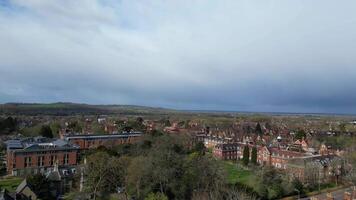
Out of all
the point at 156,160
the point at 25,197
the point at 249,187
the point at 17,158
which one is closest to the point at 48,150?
the point at 17,158

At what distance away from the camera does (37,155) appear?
57.0m

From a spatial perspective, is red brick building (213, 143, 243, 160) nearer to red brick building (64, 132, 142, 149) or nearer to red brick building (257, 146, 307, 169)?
red brick building (257, 146, 307, 169)

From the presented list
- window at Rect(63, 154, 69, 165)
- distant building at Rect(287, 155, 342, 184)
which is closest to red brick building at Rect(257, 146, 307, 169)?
distant building at Rect(287, 155, 342, 184)

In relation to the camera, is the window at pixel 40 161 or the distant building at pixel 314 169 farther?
the window at pixel 40 161

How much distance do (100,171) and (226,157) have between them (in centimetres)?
4070

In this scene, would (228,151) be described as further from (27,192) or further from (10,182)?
(27,192)

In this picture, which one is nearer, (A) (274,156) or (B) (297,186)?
(B) (297,186)

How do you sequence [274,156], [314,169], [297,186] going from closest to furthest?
1. [297,186]
2. [314,169]
3. [274,156]

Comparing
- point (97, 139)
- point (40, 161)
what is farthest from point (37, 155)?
point (97, 139)

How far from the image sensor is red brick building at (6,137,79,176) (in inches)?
2108

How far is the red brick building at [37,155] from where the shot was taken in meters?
53.5

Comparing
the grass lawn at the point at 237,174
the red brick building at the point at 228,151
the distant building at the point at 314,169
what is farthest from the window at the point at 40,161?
the distant building at the point at 314,169

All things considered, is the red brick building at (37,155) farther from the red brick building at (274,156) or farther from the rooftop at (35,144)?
the red brick building at (274,156)

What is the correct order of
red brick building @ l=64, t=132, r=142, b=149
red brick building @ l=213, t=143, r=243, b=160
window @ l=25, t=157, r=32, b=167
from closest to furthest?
window @ l=25, t=157, r=32, b=167 < red brick building @ l=213, t=143, r=243, b=160 < red brick building @ l=64, t=132, r=142, b=149
